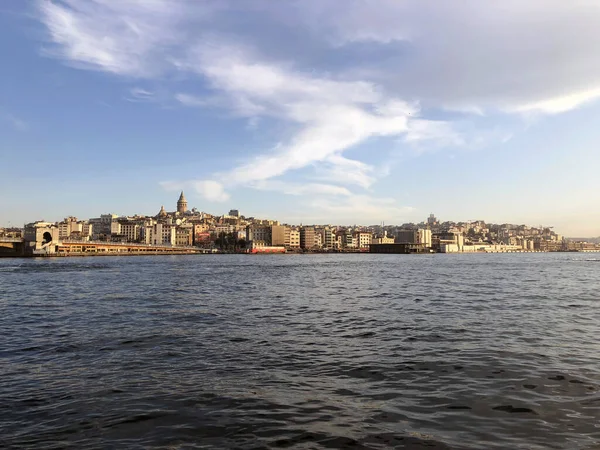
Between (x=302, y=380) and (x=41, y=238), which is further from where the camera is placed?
(x=41, y=238)

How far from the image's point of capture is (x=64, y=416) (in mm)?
7977

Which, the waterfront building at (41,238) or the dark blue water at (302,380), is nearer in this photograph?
the dark blue water at (302,380)

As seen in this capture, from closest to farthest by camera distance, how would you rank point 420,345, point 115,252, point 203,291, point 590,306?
point 420,345
point 590,306
point 203,291
point 115,252

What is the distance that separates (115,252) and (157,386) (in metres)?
158

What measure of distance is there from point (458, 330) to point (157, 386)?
10.2m

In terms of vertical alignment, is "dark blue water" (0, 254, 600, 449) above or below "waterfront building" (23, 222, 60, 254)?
below

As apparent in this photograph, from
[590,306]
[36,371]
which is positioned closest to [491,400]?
[36,371]

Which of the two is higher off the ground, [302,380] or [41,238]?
[41,238]

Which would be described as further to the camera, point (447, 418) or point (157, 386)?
point (157, 386)

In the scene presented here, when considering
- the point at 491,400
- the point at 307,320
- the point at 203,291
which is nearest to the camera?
the point at 491,400

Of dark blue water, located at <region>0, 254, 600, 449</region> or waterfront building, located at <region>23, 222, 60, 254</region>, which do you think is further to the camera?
waterfront building, located at <region>23, 222, 60, 254</region>

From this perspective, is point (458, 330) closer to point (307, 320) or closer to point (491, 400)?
point (307, 320)

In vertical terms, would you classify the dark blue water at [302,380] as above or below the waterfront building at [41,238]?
below

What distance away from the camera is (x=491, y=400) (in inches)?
344
